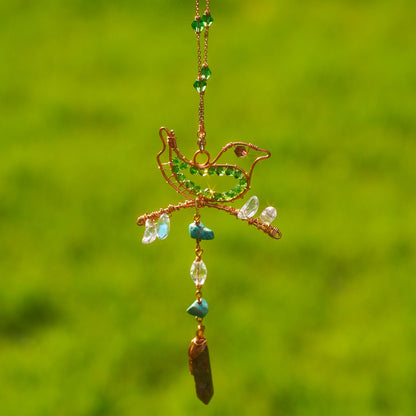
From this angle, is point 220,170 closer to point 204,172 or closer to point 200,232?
point 204,172

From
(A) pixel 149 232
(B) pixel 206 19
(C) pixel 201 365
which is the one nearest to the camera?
(B) pixel 206 19

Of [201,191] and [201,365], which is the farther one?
[201,365]

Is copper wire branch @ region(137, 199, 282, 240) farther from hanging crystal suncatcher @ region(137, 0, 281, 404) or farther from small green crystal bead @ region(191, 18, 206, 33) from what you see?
small green crystal bead @ region(191, 18, 206, 33)

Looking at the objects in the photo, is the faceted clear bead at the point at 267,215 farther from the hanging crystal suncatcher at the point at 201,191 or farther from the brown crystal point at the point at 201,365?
the brown crystal point at the point at 201,365

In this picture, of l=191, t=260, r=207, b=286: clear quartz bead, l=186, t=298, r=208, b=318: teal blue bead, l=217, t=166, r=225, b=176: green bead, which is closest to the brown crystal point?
l=186, t=298, r=208, b=318: teal blue bead

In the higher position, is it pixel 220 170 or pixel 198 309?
pixel 220 170

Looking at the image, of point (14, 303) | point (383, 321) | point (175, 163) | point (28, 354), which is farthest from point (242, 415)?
point (175, 163)

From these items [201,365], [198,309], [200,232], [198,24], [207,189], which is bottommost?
[201,365]

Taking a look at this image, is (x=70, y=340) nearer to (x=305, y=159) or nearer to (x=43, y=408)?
(x=43, y=408)

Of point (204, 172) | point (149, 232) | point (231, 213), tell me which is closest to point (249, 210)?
point (231, 213)
